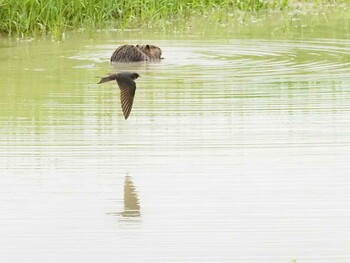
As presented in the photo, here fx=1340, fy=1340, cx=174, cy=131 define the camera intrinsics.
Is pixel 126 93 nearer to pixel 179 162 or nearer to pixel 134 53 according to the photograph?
pixel 179 162

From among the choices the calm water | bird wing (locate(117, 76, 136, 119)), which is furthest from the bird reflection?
bird wing (locate(117, 76, 136, 119))

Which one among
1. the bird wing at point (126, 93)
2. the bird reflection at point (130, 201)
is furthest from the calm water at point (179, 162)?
the bird wing at point (126, 93)

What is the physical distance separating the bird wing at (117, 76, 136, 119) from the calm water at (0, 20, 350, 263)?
6.3 inches

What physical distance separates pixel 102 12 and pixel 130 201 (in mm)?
10977

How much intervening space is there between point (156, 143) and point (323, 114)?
176 centimetres

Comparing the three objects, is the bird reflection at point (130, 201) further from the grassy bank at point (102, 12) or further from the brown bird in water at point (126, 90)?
the grassy bank at point (102, 12)

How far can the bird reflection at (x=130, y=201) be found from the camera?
22.2ft

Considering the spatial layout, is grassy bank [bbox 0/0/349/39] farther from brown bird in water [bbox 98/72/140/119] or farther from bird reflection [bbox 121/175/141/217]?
bird reflection [bbox 121/175/141/217]

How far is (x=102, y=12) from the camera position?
1784 cm

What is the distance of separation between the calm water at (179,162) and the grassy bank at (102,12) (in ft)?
9.80

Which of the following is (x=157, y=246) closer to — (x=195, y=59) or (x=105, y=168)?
(x=105, y=168)

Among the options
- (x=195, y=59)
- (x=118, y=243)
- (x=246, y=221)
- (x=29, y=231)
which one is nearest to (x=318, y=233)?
(x=246, y=221)

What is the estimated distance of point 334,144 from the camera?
859cm

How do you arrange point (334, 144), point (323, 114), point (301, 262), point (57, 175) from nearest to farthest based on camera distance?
→ point (301, 262)
point (57, 175)
point (334, 144)
point (323, 114)
